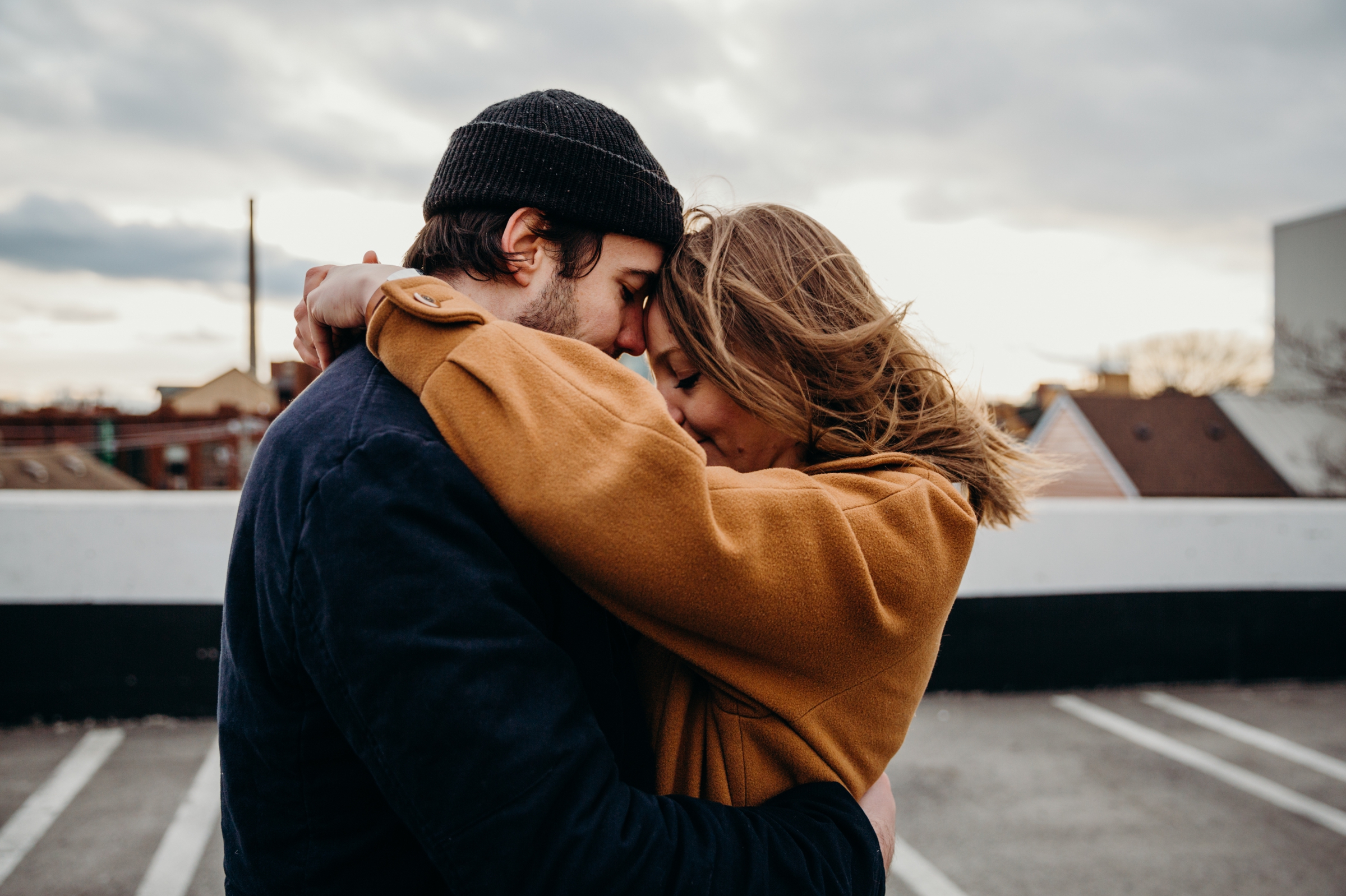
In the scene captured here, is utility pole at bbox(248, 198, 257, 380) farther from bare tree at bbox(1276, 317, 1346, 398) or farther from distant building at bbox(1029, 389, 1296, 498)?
bare tree at bbox(1276, 317, 1346, 398)

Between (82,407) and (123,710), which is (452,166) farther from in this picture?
(82,407)

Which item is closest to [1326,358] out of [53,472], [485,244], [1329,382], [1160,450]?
[1329,382]

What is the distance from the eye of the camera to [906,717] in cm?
124

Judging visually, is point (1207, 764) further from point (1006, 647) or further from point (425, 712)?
point (425, 712)

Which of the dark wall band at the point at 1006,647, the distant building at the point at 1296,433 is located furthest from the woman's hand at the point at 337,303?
the distant building at the point at 1296,433

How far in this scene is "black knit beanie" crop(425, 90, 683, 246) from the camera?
4.16ft

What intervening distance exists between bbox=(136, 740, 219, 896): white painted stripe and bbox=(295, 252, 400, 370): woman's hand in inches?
80.1

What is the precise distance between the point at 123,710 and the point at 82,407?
20822 mm

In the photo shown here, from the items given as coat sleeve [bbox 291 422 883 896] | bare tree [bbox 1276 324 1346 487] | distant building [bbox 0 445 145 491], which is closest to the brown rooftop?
bare tree [bbox 1276 324 1346 487]

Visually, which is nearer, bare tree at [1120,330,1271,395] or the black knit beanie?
the black knit beanie

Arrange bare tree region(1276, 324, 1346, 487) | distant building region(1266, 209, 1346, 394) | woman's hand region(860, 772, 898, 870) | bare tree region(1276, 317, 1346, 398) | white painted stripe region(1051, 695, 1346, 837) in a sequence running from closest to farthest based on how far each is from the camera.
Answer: woman's hand region(860, 772, 898, 870), white painted stripe region(1051, 695, 1346, 837), bare tree region(1276, 324, 1346, 487), bare tree region(1276, 317, 1346, 398), distant building region(1266, 209, 1346, 394)

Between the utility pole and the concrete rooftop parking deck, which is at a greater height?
the utility pole

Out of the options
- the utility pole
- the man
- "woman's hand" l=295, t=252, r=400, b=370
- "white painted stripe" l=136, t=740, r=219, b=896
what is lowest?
"white painted stripe" l=136, t=740, r=219, b=896

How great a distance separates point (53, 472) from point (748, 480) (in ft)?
53.8
